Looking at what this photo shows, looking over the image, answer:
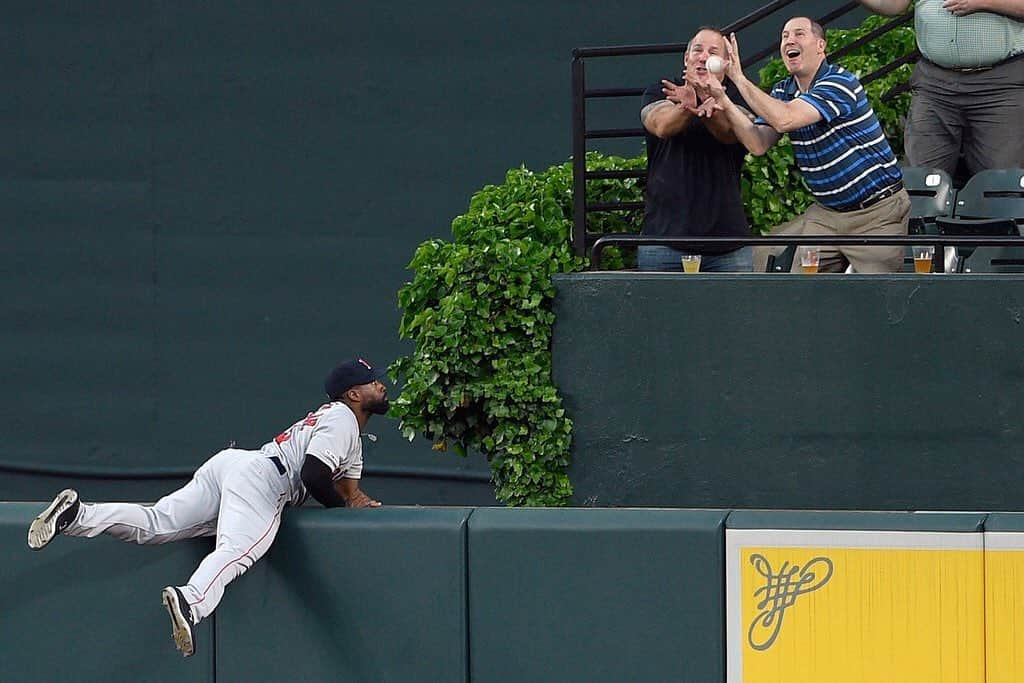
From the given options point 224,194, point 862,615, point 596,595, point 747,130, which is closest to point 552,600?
point 596,595

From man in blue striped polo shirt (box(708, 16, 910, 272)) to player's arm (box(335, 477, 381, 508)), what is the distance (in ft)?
8.10

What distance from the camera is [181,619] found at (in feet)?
19.9

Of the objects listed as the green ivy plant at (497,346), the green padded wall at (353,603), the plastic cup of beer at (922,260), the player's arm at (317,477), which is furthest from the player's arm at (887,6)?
the player's arm at (317,477)

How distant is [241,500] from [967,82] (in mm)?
4482

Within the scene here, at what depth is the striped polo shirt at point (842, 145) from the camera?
7.80 metres

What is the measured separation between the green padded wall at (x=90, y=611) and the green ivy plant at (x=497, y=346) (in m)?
1.66

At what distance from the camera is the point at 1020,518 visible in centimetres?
607

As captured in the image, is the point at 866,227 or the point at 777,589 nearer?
the point at 777,589

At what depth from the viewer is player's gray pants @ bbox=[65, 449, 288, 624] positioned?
6316mm

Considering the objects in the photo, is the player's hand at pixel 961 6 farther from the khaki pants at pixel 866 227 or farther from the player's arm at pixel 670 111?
the player's arm at pixel 670 111

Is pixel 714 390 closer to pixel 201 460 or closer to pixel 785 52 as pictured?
pixel 785 52

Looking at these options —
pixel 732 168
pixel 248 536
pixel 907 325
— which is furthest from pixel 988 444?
pixel 248 536

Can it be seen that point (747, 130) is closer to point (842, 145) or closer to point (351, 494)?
point (842, 145)

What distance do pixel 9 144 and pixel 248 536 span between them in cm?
668
